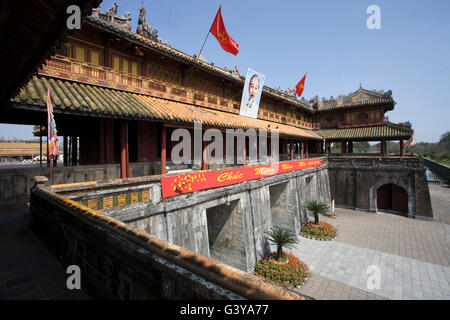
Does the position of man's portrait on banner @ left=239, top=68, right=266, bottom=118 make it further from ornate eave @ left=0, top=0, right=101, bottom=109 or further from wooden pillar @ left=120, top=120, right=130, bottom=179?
ornate eave @ left=0, top=0, right=101, bottom=109

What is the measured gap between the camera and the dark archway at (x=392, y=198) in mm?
20408

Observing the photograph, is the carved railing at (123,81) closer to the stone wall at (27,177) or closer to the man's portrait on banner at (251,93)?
the man's portrait on banner at (251,93)

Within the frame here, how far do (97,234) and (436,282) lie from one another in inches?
550

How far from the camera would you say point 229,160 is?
15.5 meters

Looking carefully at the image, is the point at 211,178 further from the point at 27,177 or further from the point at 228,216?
the point at 27,177

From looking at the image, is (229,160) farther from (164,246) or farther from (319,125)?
(319,125)

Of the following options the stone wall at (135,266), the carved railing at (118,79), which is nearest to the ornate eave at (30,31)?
the stone wall at (135,266)

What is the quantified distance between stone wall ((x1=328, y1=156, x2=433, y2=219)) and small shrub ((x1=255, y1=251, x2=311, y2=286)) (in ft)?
45.4

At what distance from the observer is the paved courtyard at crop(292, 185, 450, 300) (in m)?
9.27

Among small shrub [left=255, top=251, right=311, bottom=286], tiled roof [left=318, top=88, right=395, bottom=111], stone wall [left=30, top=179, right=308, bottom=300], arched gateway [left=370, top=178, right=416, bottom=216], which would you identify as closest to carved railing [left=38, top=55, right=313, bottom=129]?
stone wall [left=30, top=179, right=308, bottom=300]

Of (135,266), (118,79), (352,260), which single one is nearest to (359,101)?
(352,260)

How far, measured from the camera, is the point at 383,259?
1179 centimetres
